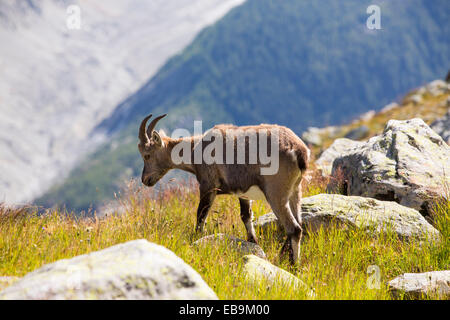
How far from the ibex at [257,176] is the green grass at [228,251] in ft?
1.56

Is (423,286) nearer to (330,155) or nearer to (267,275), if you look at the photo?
(267,275)

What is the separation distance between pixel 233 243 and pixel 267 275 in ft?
4.21

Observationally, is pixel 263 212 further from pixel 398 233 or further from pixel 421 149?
pixel 421 149

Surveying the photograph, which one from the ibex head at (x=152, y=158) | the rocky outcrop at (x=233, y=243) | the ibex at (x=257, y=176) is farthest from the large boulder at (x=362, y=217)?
the ibex head at (x=152, y=158)

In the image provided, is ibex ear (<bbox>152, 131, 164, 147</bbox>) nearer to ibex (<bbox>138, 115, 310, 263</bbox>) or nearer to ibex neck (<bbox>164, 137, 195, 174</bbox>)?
ibex (<bbox>138, 115, 310, 263</bbox>)

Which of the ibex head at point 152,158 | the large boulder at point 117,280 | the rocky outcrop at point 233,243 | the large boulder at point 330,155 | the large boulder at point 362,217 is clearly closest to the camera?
the large boulder at point 117,280

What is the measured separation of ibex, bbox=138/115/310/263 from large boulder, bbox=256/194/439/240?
53cm

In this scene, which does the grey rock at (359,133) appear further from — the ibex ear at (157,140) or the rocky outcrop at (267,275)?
the rocky outcrop at (267,275)

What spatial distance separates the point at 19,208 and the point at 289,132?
5.10 m

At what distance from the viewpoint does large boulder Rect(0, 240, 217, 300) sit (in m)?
4.12

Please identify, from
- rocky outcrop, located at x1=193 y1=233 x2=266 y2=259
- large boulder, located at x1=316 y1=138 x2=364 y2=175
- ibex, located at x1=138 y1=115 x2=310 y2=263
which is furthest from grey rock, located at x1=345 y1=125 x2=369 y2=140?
rocky outcrop, located at x1=193 y1=233 x2=266 y2=259

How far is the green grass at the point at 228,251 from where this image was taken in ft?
19.1

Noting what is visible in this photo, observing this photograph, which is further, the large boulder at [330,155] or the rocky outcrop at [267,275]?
the large boulder at [330,155]
